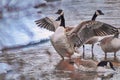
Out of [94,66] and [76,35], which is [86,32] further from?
[94,66]

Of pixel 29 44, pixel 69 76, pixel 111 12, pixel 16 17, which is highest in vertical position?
pixel 16 17

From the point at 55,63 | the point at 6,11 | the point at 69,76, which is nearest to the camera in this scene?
the point at 6,11

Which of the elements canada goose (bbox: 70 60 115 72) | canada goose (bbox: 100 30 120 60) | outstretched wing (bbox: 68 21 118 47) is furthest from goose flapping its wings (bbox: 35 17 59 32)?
canada goose (bbox: 70 60 115 72)

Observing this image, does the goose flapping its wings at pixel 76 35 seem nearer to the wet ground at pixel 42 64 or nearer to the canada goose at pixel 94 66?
the wet ground at pixel 42 64

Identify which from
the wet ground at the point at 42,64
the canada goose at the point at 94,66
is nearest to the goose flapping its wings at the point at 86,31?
the wet ground at the point at 42,64

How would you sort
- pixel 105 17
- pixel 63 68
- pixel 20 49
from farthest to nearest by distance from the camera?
pixel 105 17 < pixel 20 49 < pixel 63 68

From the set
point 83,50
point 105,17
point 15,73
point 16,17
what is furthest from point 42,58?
point 105,17

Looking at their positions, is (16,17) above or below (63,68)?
above

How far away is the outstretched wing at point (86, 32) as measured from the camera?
8.48m

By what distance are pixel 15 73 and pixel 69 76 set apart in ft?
3.06

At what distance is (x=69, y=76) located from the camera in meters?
6.88

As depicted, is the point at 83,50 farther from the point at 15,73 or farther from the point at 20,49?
the point at 15,73

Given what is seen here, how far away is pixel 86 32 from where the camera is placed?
28.0 ft

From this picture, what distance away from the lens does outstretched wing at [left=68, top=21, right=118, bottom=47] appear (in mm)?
8477
